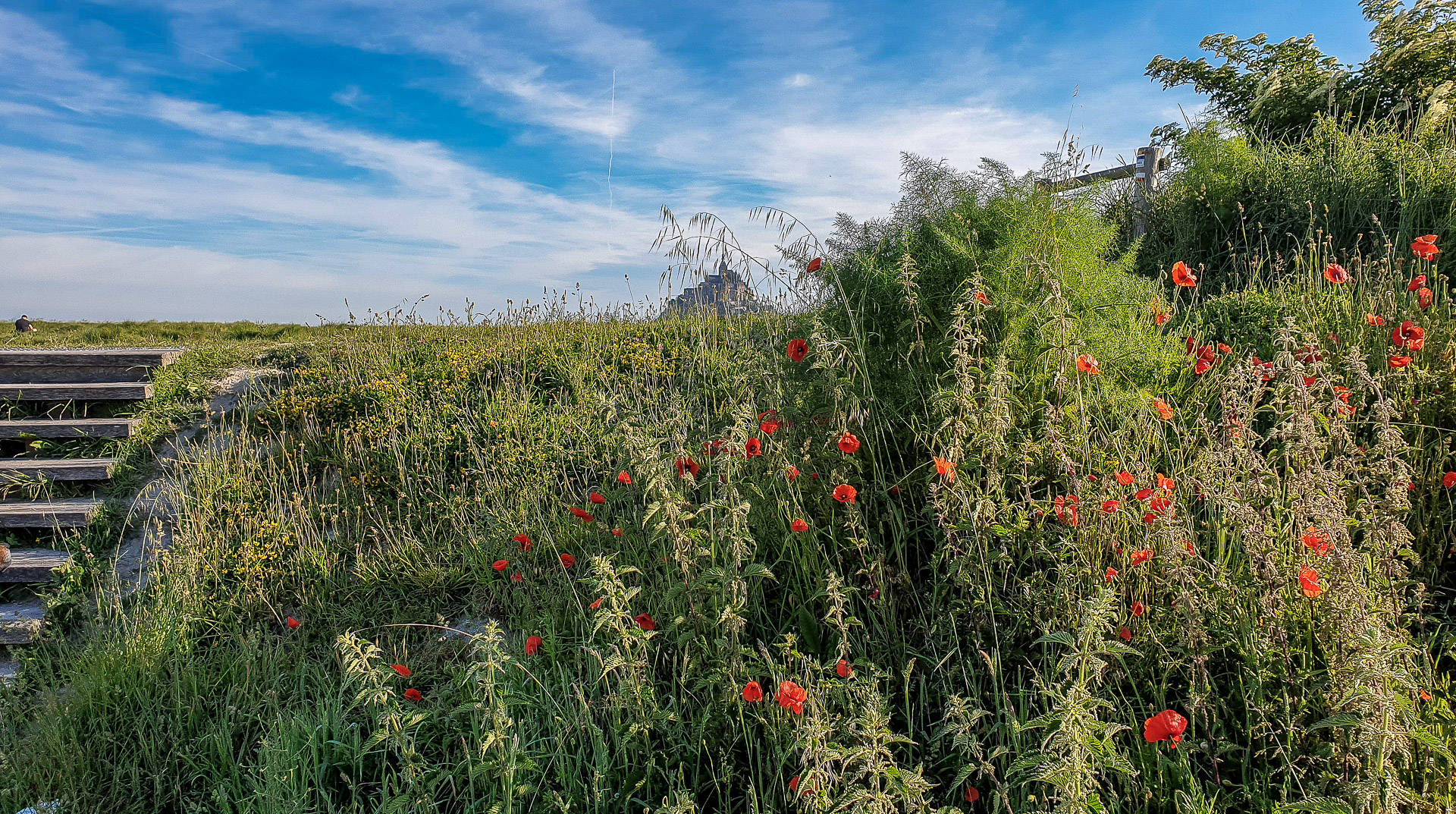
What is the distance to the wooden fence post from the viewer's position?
7.34 meters

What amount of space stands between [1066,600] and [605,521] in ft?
8.32

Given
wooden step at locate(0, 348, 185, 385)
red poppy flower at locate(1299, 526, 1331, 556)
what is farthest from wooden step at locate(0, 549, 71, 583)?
red poppy flower at locate(1299, 526, 1331, 556)

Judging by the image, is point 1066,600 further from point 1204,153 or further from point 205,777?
point 1204,153

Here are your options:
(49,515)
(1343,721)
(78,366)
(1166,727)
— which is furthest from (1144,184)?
(78,366)

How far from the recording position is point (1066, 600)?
2236 millimetres

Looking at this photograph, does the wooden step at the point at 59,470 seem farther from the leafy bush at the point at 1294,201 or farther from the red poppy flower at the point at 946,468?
the leafy bush at the point at 1294,201

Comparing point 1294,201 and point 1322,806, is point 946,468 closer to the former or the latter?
point 1322,806

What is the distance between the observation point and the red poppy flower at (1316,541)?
2.11m

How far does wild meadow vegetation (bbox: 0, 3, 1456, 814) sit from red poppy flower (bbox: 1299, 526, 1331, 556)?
0.02 m

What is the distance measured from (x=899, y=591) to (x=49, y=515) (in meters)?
6.55

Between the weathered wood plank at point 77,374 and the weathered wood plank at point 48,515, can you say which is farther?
the weathered wood plank at point 77,374

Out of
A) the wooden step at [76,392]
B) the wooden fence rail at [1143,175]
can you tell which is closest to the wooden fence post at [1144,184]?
the wooden fence rail at [1143,175]

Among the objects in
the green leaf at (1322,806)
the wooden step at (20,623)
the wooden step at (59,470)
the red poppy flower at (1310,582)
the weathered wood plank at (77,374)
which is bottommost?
the wooden step at (20,623)

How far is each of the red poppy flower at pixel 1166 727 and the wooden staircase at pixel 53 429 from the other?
619 cm
